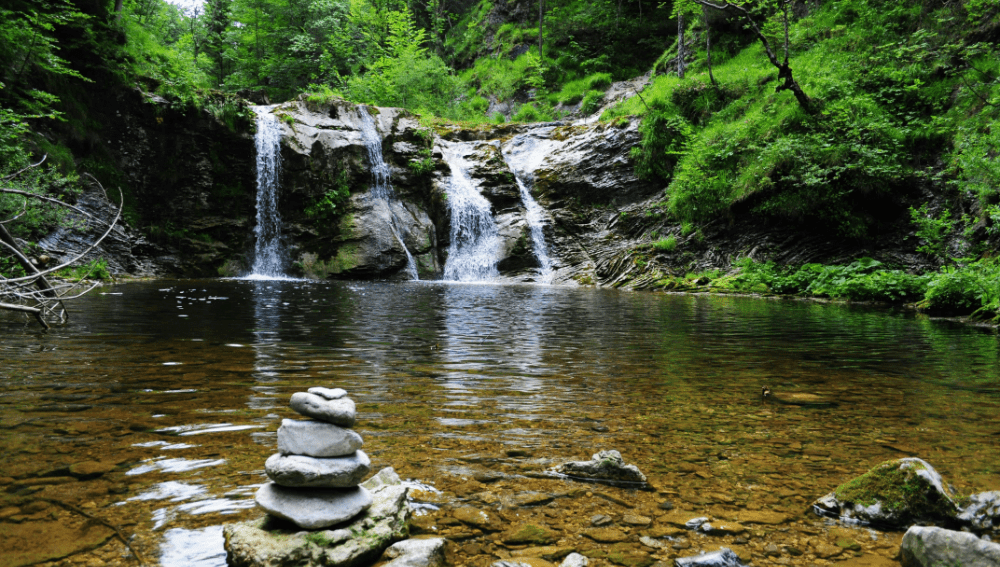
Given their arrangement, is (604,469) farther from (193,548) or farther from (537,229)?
(537,229)

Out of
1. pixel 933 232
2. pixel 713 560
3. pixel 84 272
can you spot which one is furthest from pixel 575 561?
pixel 84 272

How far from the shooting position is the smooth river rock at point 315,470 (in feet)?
7.25

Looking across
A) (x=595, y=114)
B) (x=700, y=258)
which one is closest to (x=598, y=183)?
(x=700, y=258)

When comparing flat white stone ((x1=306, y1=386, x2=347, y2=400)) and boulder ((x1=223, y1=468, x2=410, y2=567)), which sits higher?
flat white stone ((x1=306, y1=386, x2=347, y2=400))

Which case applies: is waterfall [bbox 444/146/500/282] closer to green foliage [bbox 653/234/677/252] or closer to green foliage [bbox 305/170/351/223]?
green foliage [bbox 305/170/351/223]

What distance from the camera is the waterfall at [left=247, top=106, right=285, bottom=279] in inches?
894

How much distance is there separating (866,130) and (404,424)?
725 inches

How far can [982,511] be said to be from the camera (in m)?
2.23

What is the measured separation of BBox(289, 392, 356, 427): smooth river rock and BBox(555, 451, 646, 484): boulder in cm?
127

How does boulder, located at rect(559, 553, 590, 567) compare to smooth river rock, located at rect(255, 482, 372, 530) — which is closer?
→ boulder, located at rect(559, 553, 590, 567)

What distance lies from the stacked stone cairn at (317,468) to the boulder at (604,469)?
3.80 feet

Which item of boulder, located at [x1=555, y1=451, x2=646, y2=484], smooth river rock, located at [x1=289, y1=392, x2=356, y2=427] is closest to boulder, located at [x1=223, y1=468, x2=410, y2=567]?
smooth river rock, located at [x1=289, y1=392, x2=356, y2=427]

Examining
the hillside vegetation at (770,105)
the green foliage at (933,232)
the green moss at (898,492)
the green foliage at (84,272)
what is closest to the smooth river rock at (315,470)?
the green moss at (898,492)

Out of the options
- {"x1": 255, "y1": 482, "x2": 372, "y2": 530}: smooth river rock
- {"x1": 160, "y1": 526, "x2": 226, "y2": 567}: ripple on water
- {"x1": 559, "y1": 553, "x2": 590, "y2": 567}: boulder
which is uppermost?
{"x1": 255, "y1": 482, "x2": 372, "y2": 530}: smooth river rock
